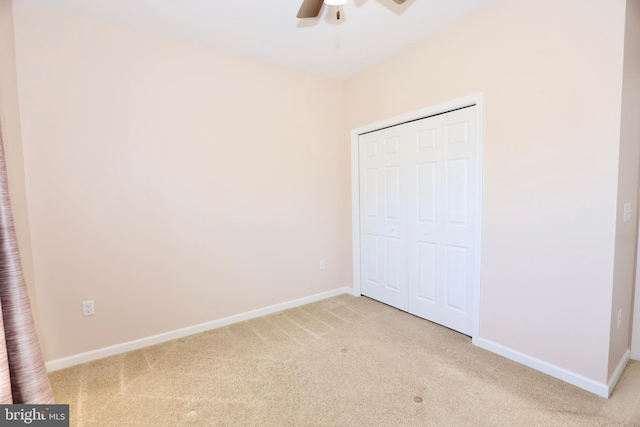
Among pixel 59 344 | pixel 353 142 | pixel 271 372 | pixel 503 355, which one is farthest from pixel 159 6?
pixel 503 355

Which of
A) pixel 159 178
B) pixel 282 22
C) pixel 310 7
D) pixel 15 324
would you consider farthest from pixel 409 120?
pixel 15 324

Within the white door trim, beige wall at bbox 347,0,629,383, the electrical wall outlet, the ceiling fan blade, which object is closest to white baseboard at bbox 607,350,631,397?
beige wall at bbox 347,0,629,383

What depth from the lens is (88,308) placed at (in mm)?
2332

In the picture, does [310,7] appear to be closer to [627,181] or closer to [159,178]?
[159,178]

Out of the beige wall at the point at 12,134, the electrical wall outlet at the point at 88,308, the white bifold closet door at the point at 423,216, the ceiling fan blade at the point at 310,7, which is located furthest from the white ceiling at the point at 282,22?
the electrical wall outlet at the point at 88,308

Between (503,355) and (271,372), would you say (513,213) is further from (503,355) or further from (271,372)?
(271,372)

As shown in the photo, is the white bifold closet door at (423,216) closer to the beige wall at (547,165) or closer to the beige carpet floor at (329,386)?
the beige wall at (547,165)

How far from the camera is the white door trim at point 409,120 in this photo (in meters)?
2.33

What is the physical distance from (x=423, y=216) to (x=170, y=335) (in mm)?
2639

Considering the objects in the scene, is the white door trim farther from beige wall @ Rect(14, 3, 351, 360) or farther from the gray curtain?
the gray curtain

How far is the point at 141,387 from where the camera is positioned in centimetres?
198

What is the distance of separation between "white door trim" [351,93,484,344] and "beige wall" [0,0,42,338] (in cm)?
295

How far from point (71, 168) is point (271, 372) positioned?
7.14 feet

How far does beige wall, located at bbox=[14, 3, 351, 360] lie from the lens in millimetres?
2176
